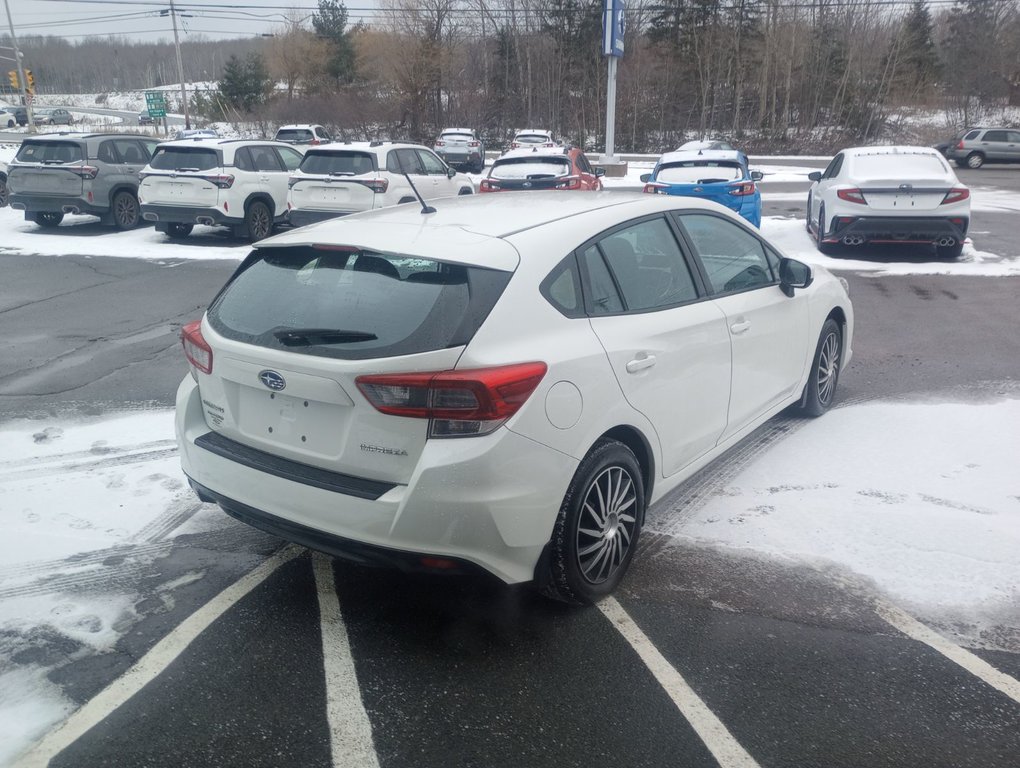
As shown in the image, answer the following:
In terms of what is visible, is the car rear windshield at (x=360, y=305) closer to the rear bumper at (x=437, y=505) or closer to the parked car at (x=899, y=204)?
the rear bumper at (x=437, y=505)

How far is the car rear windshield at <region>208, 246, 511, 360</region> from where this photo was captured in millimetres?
3125

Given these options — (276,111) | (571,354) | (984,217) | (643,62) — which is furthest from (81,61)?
(571,354)

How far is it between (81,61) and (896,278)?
15430 centimetres

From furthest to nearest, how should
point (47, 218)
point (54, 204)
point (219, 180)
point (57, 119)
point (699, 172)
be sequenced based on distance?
point (57, 119) → point (47, 218) → point (54, 204) → point (219, 180) → point (699, 172)

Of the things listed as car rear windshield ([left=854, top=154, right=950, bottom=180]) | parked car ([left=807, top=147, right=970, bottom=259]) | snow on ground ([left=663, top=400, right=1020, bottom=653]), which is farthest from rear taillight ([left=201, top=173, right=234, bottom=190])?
snow on ground ([left=663, top=400, right=1020, bottom=653])

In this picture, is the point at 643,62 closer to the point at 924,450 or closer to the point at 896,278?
the point at 896,278

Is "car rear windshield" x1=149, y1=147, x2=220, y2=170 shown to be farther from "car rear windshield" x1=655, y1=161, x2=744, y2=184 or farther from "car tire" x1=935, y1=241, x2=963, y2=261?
"car tire" x1=935, y1=241, x2=963, y2=261

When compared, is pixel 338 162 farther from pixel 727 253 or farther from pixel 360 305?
pixel 360 305

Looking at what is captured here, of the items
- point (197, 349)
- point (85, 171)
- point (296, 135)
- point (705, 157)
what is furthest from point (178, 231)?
point (296, 135)

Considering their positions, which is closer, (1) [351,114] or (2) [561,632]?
(2) [561,632]

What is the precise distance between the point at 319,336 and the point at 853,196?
10.4m

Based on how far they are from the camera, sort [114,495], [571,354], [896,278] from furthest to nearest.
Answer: [896,278], [114,495], [571,354]

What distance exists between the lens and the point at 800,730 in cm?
287

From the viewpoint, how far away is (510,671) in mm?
3215
